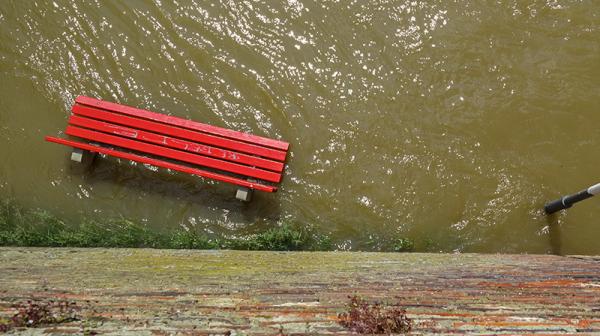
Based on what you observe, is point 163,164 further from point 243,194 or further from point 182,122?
point 243,194

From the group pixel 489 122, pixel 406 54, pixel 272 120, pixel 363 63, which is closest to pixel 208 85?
pixel 272 120

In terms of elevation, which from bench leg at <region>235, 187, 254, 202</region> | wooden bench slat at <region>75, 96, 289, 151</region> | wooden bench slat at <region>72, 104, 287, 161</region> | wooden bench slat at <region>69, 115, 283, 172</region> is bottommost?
bench leg at <region>235, 187, 254, 202</region>

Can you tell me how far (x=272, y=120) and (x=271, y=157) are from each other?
48 centimetres

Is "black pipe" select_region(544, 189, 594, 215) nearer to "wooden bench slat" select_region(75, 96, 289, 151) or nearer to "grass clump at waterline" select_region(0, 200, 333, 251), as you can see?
"grass clump at waterline" select_region(0, 200, 333, 251)

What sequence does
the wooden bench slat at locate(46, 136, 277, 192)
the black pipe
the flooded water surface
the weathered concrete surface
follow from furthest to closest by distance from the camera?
the flooded water surface, the wooden bench slat at locate(46, 136, 277, 192), the black pipe, the weathered concrete surface

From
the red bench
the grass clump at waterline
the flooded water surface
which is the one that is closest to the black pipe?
the flooded water surface

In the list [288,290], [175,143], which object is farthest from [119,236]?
[288,290]

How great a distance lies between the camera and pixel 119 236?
5.23 meters

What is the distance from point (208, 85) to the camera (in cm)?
553

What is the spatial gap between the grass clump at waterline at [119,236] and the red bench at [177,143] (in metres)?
0.51

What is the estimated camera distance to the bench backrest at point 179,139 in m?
5.21

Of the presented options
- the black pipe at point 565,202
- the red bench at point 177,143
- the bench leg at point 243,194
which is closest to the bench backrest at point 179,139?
the red bench at point 177,143

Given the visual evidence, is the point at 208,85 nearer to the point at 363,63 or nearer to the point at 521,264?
the point at 363,63

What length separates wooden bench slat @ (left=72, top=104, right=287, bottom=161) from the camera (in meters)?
5.21
